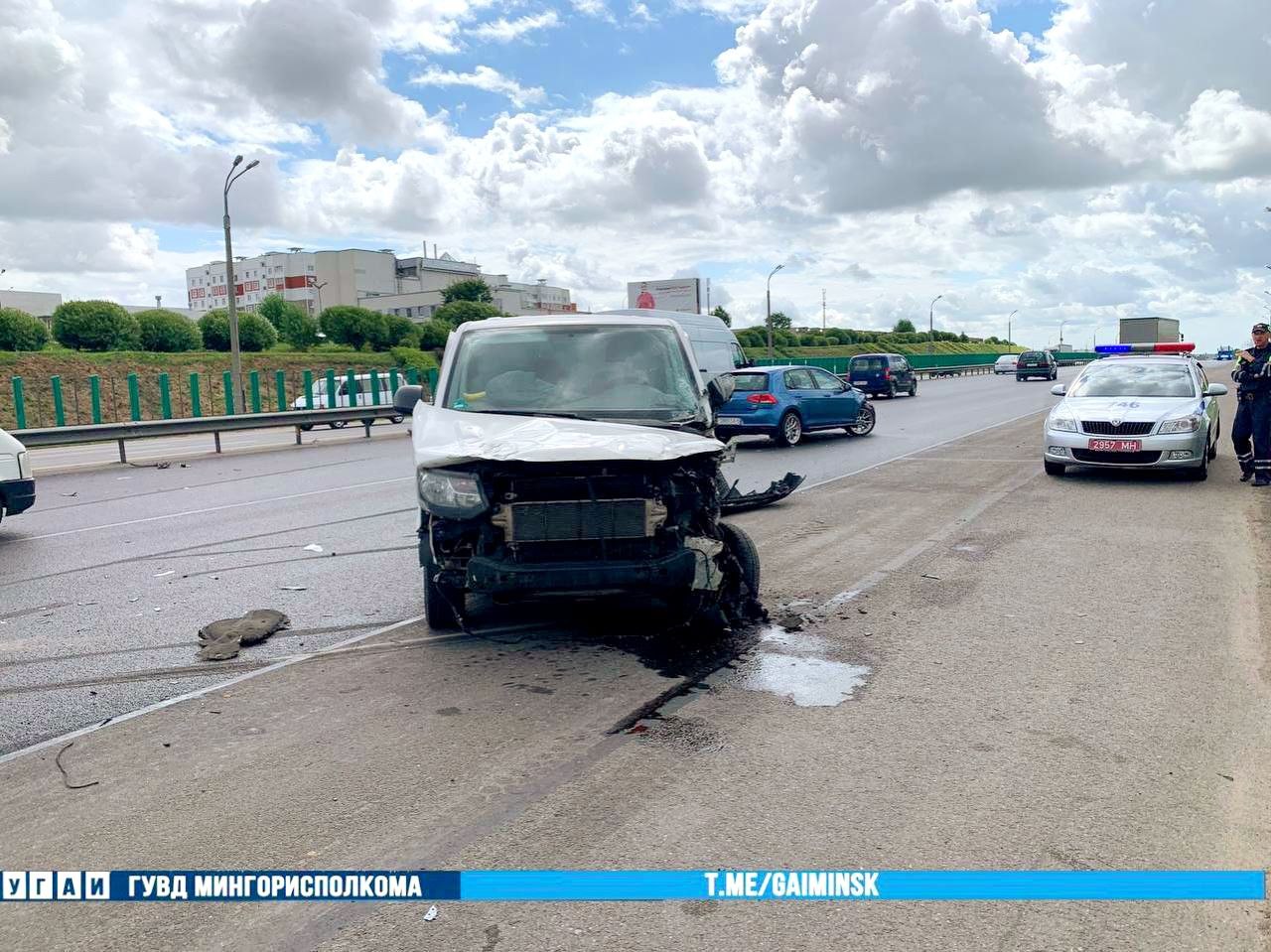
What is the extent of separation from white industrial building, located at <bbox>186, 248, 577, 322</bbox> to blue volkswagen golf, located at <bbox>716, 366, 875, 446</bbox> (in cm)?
11167

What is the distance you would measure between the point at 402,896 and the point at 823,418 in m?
17.4

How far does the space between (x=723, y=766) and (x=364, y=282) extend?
139854 mm

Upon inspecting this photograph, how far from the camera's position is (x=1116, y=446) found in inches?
468

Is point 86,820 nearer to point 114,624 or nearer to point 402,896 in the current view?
point 402,896

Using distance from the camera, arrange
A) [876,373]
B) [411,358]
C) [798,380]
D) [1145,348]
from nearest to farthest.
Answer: [798,380] → [1145,348] → [876,373] → [411,358]

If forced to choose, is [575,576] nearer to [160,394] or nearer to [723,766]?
[723,766]

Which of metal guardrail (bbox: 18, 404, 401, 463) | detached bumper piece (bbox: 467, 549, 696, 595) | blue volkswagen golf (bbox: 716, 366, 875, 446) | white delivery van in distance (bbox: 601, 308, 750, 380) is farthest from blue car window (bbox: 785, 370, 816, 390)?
detached bumper piece (bbox: 467, 549, 696, 595)

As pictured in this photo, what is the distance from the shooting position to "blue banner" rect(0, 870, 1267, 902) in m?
3.08

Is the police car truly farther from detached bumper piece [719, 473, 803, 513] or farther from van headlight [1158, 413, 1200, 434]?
detached bumper piece [719, 473, 803, 513]

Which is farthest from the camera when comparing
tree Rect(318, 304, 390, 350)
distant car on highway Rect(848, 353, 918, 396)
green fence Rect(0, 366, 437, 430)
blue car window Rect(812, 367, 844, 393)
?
tree Rect(318, 304, 390, 350)

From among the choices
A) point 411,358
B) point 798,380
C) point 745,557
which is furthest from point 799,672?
point 411,358

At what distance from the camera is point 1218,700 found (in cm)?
470

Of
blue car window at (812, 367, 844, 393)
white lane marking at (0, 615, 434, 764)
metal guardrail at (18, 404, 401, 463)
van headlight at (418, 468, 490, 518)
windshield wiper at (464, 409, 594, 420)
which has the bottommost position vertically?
white lane marking at (0, 615, 434, 764)

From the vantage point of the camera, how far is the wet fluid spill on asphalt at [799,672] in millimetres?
4895
